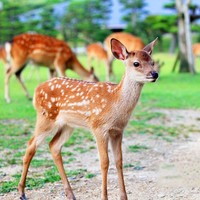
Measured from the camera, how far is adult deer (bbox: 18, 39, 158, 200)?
4852 mm

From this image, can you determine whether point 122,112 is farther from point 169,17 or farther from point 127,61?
point 169,17

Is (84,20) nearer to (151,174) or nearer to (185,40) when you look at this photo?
(185,40)

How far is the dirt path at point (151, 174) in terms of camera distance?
17.0ft

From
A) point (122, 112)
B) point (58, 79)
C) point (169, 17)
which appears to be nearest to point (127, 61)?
point (122, 112)

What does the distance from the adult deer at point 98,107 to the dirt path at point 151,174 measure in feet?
0.77

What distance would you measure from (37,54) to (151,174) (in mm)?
6753

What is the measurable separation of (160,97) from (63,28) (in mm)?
35291

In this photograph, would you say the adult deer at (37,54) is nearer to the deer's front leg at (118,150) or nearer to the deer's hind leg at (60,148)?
the deer's hind leg at (60,148)

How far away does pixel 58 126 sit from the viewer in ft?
17.1

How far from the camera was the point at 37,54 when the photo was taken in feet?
40.4

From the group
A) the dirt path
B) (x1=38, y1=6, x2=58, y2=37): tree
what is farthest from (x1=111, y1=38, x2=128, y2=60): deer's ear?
(x1=38, y1=6, x2=58, y2=37): tree

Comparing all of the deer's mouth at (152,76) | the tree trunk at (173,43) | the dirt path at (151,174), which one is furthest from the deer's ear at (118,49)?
the tree trunk at (173,43)

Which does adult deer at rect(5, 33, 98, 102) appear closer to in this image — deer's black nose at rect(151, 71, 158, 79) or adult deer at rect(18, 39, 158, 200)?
adult deer at rect(18, 39, 158, 200)

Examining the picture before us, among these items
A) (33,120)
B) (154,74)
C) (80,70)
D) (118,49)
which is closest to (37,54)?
(80,70)
